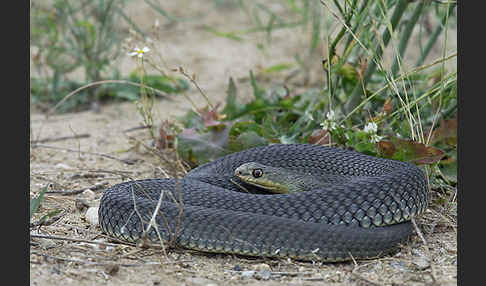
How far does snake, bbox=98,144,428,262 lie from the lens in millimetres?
4012

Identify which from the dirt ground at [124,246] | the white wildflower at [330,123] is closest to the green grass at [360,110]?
the white wildflower at [330,123]

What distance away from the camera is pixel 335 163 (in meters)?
5.07

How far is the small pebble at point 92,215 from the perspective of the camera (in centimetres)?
471

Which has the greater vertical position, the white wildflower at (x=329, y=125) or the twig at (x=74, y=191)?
the white wildflower at (x=329, y=125)

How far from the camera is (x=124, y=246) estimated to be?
421 centimetres

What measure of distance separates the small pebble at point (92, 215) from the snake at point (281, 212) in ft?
0.85

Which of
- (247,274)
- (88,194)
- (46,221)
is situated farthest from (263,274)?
(88,194)

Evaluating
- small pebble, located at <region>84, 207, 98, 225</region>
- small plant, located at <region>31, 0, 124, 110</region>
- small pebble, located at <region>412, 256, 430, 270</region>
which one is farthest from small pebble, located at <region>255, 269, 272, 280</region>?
small plant, located at <region>31, 0, 124, 110</region>

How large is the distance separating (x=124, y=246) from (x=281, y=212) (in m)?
1.06

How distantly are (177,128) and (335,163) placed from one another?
6.30 ft

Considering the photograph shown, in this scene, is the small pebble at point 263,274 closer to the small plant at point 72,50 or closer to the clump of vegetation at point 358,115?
the clump of vegetation at point 358,115

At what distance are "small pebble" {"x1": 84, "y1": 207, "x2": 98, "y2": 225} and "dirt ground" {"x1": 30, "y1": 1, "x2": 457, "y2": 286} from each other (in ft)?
0.16

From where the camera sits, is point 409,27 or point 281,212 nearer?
point 281,212

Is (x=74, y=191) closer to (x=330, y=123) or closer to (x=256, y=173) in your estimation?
(x=256, y=173)
